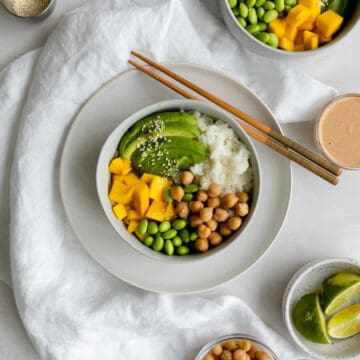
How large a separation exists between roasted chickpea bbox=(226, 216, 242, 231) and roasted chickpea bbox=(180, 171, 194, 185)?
0.16 m

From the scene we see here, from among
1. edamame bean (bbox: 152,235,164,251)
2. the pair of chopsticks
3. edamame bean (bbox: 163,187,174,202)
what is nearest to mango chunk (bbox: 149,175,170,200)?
edamame bean (bbox: 163,187,174,202)

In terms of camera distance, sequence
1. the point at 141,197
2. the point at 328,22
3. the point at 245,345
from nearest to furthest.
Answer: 1. the point at 141,197
2. the point at 328,22
3. the point at 245,345

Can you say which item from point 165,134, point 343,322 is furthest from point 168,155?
point 343,322

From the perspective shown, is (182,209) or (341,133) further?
(341,133)

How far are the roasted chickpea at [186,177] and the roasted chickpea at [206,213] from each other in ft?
0.29

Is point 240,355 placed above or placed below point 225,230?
below

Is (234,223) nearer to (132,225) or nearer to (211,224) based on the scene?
(211,224)

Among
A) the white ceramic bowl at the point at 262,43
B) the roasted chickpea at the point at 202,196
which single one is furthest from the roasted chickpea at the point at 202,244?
the white ceramic bowl at the point at 262,43

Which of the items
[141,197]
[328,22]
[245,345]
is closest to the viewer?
[141,197]

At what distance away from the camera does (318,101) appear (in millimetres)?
1806

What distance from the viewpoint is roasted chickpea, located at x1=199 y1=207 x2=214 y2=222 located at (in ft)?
5.42

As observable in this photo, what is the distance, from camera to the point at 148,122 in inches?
64.7

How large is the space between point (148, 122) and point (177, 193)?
0.70 ft

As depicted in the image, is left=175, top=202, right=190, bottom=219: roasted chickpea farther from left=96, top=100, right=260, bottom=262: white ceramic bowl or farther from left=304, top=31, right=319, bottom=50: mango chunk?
left=304, top=31, right=319, bottom=50: mango chunk
